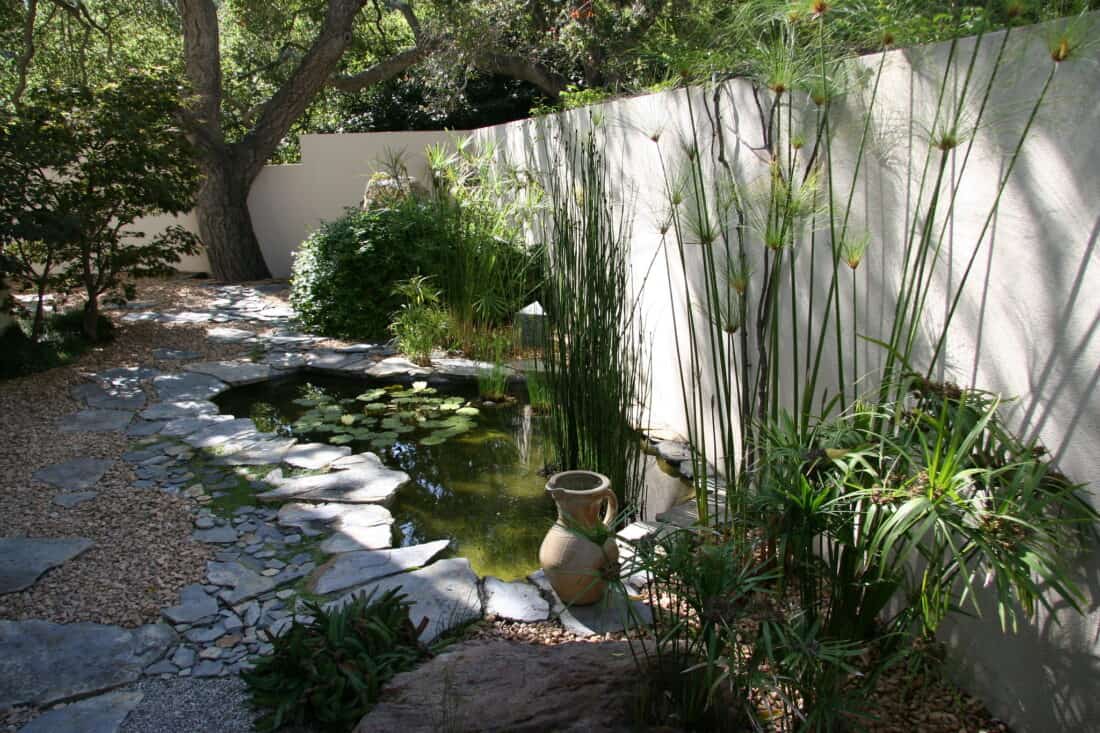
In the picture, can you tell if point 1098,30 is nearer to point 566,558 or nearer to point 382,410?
point 566,558

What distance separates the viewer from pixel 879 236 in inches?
80.7

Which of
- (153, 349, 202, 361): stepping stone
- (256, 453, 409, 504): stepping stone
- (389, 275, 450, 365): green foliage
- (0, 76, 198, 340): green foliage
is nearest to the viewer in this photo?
(256, 453, 409, 504): stepping stone

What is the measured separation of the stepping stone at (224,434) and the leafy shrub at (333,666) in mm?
1961

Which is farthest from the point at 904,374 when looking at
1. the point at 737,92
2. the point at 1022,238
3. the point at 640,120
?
the point at 640,120

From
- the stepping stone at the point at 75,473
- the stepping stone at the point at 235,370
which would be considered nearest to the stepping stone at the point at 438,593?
the stepping stone at the point at 75,473

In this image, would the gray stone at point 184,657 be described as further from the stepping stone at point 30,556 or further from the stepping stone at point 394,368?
the stepping stone at point 394,368

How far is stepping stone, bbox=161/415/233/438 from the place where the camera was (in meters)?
3.77

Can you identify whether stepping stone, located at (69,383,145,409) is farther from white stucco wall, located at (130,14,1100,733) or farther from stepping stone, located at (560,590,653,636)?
white stucco wall, located at (130,14,1100,733)

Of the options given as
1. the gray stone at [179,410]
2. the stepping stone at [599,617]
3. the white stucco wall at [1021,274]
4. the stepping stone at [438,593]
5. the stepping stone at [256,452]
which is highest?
the white stucco wall at [1021,274]

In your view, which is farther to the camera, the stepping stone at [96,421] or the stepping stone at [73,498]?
the stepping stone at [96,421]

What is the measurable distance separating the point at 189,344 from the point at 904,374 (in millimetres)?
5040

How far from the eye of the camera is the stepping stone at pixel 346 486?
9.96 feet

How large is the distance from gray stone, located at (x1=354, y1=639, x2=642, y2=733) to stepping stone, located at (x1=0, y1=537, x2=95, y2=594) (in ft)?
4.71

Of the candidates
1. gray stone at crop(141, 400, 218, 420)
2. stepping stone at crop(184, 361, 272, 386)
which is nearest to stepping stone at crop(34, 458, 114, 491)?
gray stone at crop(141, 400, 218, 420)
